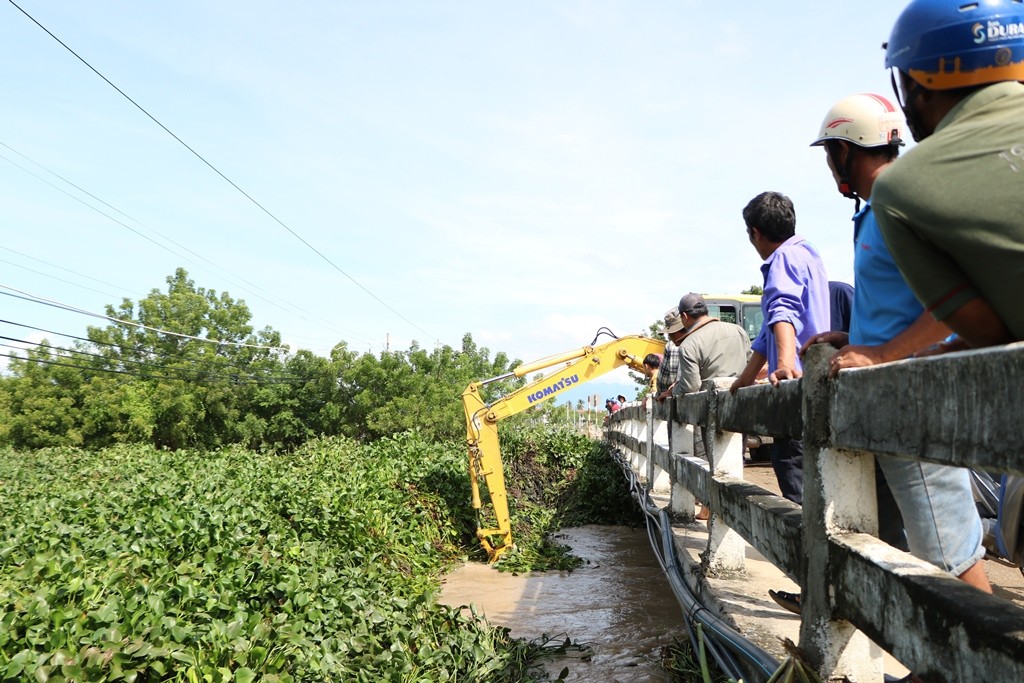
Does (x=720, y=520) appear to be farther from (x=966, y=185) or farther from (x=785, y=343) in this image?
(x=966, y=185)

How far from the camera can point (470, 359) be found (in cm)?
3225

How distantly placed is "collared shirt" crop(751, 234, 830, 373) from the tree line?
64.3ft

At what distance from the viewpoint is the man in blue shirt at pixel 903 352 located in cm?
204

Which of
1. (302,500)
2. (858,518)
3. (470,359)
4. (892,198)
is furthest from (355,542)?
(470,359)

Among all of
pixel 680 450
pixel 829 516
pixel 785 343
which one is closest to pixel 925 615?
pixel 829 516

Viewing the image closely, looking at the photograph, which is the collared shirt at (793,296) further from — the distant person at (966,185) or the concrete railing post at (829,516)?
the distant person at (966,185)

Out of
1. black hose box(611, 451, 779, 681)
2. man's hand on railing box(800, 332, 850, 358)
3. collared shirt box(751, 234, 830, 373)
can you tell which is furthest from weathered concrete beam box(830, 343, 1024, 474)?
collared shirt box(751, 234, 830, 373)

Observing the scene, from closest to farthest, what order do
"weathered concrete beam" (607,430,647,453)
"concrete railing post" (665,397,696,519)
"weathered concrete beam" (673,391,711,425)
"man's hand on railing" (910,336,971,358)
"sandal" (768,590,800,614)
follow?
1. "man's hand on railing" (910,336,971,358)
2. "sandal" (768,590,800,614)
3. "weathered concrete beam" (673,391,711,425)
4. "concrete railing post" (665,397,696,519)
5. "weathered concrete beam" (607,430,647,453)

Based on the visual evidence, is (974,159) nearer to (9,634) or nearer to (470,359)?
(9,634)

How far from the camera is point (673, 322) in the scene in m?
7.01

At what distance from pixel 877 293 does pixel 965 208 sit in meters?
0.87

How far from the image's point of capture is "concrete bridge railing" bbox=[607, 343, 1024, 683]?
1.32m

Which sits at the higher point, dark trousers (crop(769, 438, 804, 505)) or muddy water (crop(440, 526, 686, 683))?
dark trousers (crop(769, 438, 804, 505))

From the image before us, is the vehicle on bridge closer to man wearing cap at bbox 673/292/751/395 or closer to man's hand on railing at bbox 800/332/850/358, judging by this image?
man wearing cap at bbox 673/292/751/395
